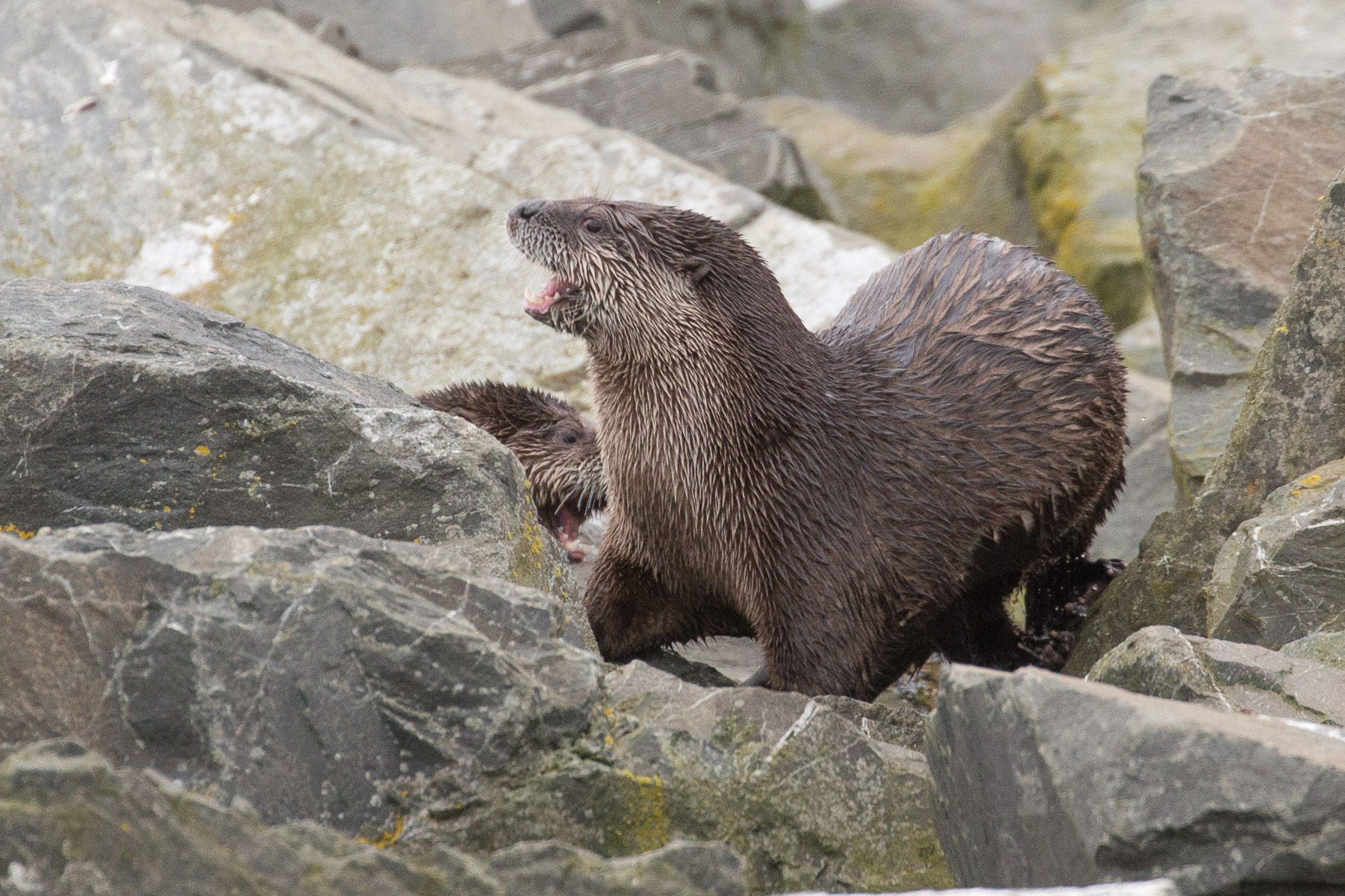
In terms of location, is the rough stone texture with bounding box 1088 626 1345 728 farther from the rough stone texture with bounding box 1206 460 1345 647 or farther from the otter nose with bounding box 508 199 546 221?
the otter nose with bounding box 508 199 546 221

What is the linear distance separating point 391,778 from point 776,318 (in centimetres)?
193

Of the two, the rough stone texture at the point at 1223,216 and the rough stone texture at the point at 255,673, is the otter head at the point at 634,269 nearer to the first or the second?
the rough stone texture at the point at 255,673

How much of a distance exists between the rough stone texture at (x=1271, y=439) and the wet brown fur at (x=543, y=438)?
1.85 m

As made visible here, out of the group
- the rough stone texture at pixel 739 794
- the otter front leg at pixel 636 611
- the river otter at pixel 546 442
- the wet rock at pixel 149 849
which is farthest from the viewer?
the river otter at pixel 546 442

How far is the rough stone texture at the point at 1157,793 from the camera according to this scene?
5.87ft

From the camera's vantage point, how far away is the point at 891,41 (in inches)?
508

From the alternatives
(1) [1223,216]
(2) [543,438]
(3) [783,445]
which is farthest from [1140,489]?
(3) [783,445]

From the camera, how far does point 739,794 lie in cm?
238

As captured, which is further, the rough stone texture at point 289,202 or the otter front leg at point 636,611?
the rough stone texture at point 289,202

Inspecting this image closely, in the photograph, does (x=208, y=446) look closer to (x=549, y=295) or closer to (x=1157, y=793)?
(x=549, y=295)

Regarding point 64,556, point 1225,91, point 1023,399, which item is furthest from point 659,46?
point 64,556

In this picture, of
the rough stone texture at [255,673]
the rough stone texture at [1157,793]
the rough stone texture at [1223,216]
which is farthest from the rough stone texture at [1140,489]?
the rough stone texture at [255,673]

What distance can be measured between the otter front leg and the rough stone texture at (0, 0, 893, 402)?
84.4 inches

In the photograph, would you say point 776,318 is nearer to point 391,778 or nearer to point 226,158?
point 391,778
